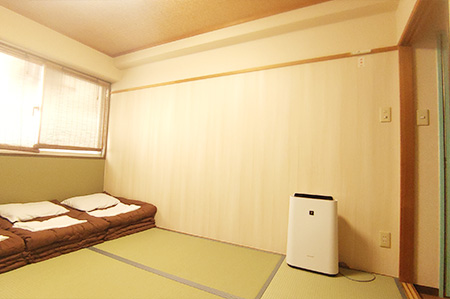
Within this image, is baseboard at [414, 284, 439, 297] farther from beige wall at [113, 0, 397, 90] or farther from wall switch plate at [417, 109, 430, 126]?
beige wall at [113, 0, 397, 90]

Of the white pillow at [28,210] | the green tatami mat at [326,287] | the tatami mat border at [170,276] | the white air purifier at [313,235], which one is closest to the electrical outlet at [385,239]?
the green tatami mat at [326,287]

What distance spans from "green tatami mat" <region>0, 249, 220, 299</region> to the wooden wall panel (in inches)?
37.8

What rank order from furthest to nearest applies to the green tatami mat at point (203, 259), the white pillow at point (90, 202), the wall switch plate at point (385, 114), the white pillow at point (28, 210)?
the white pillow at point (90, 202) < the white pillow at point (28, 210) < the wall switch plate at point (385, 114) < the green tatami mat at point (203, 259)

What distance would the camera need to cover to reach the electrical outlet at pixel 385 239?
5.61 feet

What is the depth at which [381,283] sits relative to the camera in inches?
62.0

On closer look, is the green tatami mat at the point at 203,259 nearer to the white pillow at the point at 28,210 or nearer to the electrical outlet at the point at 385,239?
the white pillow at the point at 28,210

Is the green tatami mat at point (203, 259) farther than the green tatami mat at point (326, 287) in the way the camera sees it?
Yes

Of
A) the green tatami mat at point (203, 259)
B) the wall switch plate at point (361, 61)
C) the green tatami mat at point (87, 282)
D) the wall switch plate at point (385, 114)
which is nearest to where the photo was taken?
the green tatami mat at point (87, 282)

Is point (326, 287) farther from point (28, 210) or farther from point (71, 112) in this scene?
point (71, 112)

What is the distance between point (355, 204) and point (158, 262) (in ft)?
5.70

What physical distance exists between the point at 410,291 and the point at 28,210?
3.30 meters

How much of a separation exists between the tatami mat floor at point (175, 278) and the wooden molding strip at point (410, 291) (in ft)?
0.13

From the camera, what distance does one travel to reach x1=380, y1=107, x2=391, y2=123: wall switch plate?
177cm

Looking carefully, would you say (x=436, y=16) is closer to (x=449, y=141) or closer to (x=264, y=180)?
(x=449, y=141)
